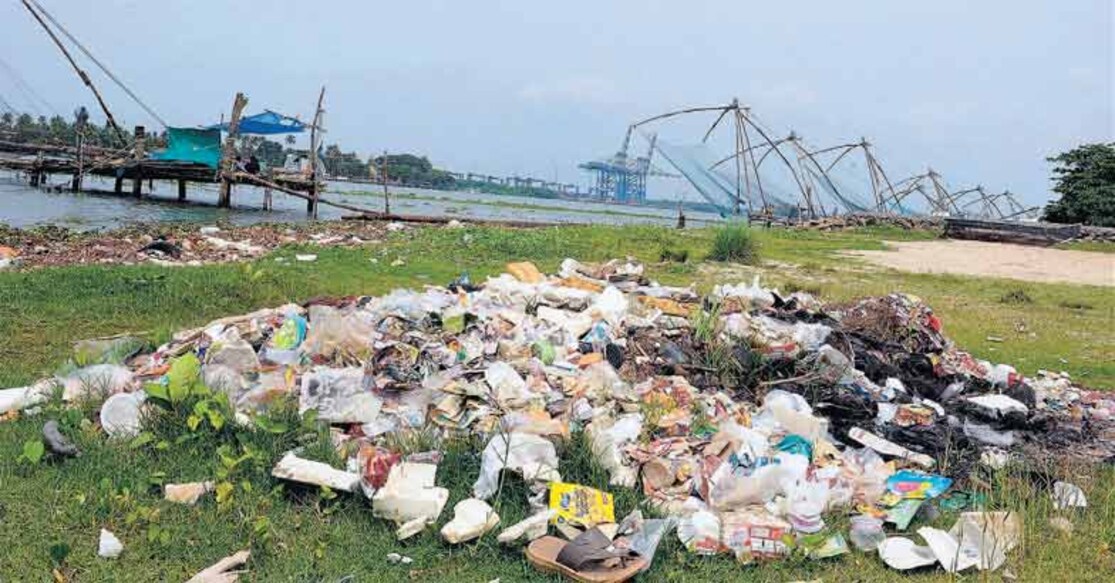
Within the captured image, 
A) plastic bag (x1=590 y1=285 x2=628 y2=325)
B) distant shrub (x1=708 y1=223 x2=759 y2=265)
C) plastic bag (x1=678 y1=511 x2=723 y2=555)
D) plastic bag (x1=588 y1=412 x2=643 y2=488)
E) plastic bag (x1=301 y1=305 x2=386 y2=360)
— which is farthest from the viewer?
distant shrub (x1=708 y1=223 x2=759 y2=265)

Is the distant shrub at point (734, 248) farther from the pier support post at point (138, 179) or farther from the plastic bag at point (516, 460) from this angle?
the pier support post at point (138, 179)

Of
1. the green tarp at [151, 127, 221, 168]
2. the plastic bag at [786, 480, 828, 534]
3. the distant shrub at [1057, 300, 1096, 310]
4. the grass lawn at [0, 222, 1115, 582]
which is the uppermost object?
the green tarp at [151, 127, 221, 168]

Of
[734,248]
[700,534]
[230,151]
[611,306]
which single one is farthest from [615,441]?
[230,151]

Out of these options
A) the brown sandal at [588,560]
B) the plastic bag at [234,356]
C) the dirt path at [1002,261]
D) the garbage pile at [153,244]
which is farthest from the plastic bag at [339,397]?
the dirt path at [1002,261]

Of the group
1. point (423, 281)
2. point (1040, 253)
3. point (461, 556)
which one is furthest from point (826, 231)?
point (461, 556)

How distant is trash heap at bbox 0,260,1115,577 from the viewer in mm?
3018

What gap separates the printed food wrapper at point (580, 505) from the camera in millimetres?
3016

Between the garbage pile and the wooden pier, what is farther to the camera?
the wooden pier

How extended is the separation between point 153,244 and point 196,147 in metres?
15.5

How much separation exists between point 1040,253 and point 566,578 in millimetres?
17709

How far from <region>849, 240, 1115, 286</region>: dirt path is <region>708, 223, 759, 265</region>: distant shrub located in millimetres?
2520

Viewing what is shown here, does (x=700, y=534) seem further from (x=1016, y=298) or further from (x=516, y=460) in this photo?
(x=1016, y=298)

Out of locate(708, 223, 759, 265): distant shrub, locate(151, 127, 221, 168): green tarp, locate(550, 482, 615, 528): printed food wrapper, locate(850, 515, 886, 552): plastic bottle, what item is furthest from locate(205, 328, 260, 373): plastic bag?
locate(151, 127, 221, 168): green tarp

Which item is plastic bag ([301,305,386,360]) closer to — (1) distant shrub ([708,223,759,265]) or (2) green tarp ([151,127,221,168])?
(1) distant shrub ([708,223,759,265])
